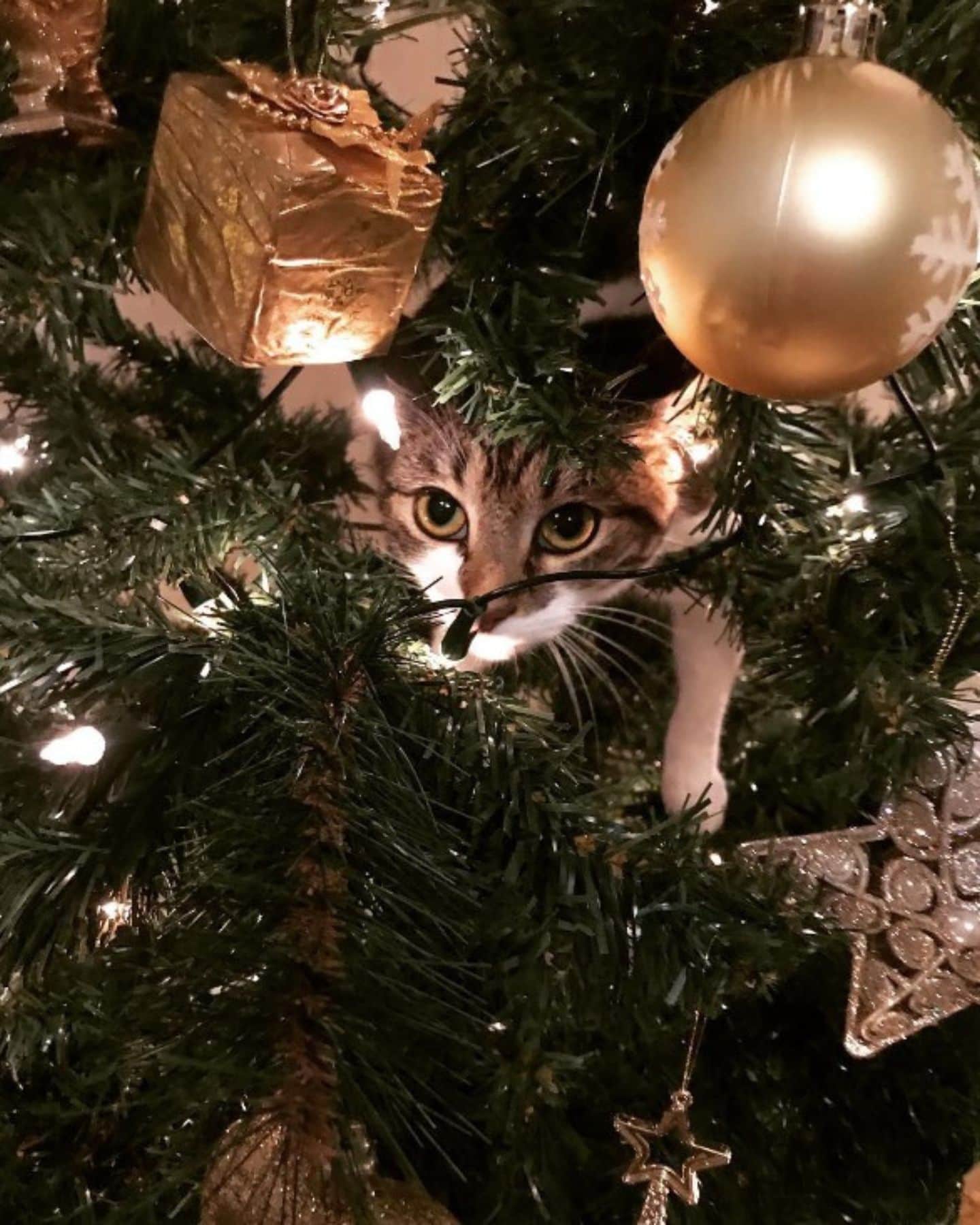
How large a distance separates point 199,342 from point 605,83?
38cm

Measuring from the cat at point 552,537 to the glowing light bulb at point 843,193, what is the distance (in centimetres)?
29

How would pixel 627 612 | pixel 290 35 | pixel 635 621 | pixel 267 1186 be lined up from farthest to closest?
1. pixel 635 621
2. pixel 627 612
3. pixel 290 35
4. pixel 267 1186

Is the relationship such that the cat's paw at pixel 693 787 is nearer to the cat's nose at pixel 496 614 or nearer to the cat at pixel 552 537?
the cat at pixel 552 537

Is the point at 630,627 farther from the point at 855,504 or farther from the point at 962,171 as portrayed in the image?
the point at 962,171

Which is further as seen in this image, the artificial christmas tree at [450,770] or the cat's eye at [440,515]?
the cat's eye at [440,515]

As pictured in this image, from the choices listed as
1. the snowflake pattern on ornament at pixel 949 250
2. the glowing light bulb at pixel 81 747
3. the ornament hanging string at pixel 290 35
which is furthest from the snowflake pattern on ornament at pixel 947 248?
the glowing light bulb at pixel 81 747

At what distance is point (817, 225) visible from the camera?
11.6 inches

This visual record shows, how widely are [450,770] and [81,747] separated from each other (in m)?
0.15

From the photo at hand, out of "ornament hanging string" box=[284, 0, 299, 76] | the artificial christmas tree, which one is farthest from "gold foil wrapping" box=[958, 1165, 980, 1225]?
"ornament hanging string" box=[284, 0, 299, 76]

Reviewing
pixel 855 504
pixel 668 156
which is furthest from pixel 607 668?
pixel 668 156

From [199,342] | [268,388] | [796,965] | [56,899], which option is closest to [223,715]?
[56,899]

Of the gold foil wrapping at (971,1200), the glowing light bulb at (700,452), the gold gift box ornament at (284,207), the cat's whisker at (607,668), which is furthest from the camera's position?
the cat's whisker at (607,668)

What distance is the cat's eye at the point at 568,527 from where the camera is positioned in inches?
25.8

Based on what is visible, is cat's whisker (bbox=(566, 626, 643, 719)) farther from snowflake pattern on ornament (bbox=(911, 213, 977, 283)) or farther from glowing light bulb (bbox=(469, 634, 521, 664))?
snowflake pattern on ornament (bbox=(911, 213, 977, 283))
